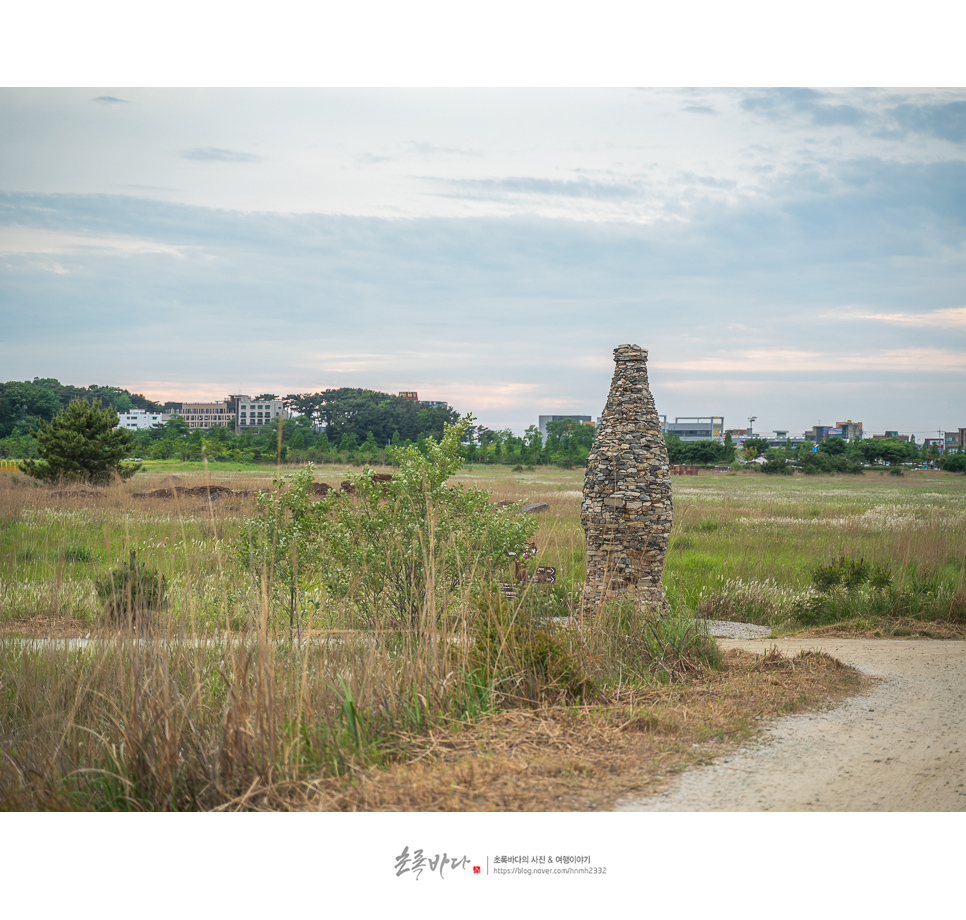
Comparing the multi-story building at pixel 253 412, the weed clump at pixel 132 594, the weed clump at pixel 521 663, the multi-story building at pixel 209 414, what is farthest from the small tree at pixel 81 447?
the weed clump at pixel 521 663

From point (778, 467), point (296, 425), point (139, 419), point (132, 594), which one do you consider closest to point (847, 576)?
point (296, 425)

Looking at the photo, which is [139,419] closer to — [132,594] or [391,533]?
[132,594]

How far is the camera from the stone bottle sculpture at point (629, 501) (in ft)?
24.0

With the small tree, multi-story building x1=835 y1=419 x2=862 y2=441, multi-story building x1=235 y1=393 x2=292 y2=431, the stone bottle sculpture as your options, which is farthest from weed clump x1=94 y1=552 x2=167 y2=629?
the small tree

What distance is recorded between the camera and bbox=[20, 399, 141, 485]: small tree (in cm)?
2133

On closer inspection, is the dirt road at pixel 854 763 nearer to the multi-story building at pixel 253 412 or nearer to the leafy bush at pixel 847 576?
the leafy bush at pixel 847 576

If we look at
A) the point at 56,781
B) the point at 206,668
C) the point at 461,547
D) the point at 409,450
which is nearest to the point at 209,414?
the point at 409,450

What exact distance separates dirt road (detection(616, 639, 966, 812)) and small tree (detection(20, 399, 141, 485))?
A: 2093cm

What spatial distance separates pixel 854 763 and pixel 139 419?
80.0 ft

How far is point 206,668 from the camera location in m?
4.81

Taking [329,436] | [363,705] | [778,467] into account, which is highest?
[329,436]

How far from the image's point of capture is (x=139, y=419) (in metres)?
24.1
